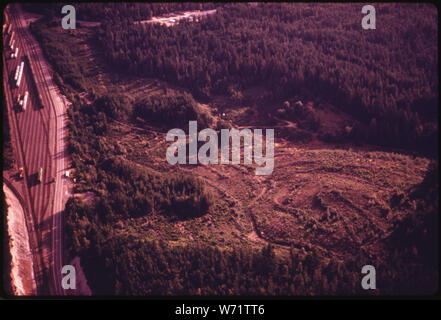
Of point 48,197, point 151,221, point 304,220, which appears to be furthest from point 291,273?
point 48,197

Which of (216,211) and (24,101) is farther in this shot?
(24,101)

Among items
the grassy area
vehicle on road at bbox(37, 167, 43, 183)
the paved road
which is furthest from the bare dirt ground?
the grassy area

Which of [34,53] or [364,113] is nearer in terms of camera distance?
[364,113]

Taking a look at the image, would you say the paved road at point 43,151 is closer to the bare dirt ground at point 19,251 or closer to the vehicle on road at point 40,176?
the vehicle on road at point 40,176

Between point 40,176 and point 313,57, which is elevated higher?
point 313,57

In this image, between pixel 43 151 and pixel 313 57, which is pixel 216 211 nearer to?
pixel 43 151

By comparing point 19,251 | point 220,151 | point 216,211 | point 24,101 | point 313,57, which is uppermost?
point 313,57

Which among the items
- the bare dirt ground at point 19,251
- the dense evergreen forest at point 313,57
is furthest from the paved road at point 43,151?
the dense evergreen forest at point 313,57

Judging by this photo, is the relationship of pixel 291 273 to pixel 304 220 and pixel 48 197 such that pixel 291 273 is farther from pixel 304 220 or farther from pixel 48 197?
pixel 48 197

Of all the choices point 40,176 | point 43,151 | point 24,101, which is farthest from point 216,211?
point 24,101
